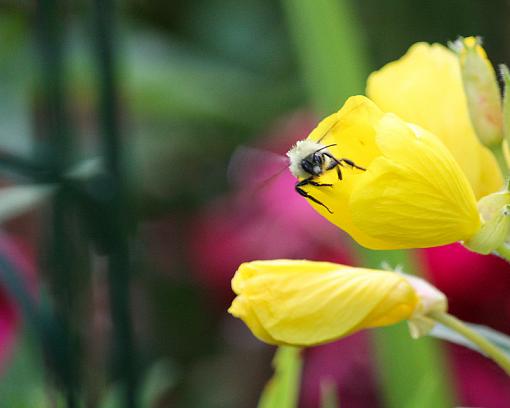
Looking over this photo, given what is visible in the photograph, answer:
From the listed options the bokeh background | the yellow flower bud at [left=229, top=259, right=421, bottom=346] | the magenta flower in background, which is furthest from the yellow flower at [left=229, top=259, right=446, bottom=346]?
the magenta flower in background

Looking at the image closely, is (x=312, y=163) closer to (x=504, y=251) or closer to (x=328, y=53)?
(x=504, y=251)

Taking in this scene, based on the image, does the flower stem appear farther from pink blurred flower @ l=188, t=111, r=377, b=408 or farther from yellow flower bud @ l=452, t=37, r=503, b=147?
pink blurred flower @ l=188, t=111, r=377, b=408

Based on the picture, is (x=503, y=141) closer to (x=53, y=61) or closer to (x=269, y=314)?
(x=269, y=314)

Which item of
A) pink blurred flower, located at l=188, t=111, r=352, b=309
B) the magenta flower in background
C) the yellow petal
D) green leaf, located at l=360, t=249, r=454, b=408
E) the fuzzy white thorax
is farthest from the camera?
pink blurred flower, located at l=188, t=111, r=352, b=309

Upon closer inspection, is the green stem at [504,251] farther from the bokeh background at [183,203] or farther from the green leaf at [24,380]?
the green leaf at [24,380]

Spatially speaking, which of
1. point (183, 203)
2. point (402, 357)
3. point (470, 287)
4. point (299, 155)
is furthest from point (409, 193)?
point (183, 203)
